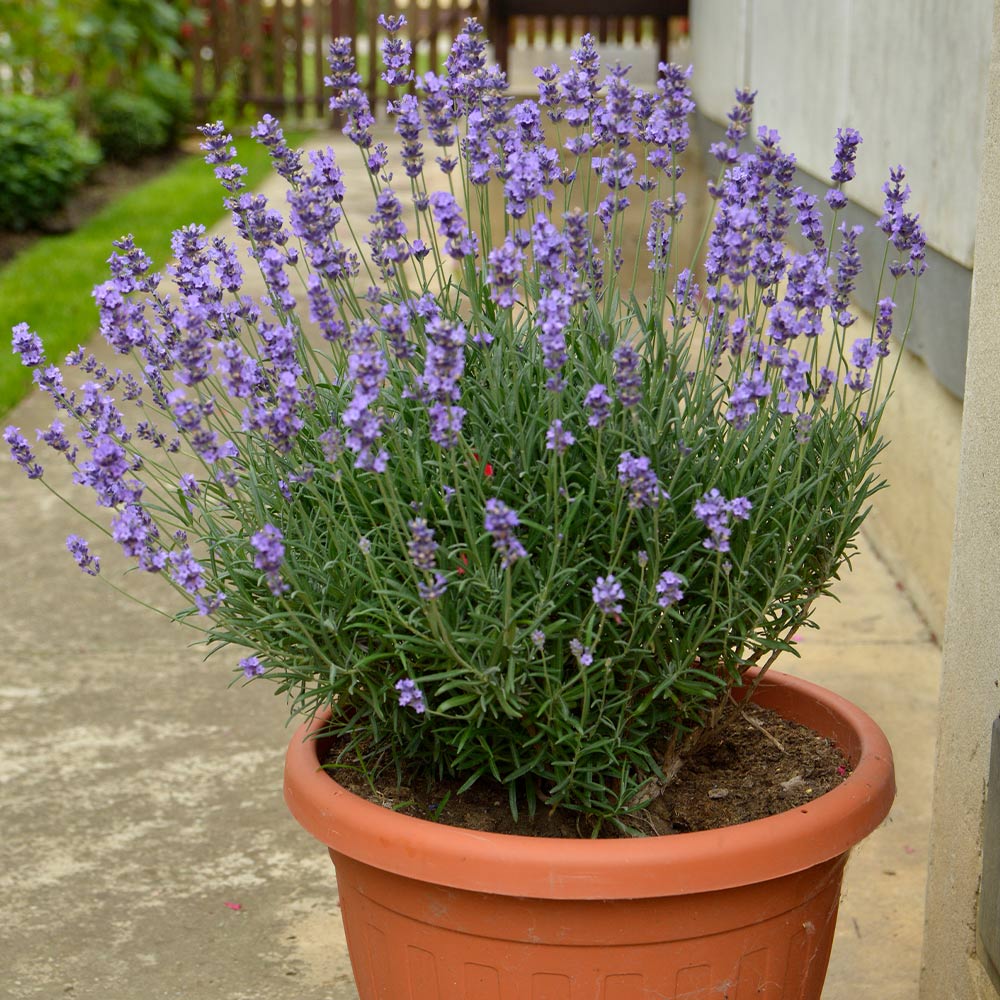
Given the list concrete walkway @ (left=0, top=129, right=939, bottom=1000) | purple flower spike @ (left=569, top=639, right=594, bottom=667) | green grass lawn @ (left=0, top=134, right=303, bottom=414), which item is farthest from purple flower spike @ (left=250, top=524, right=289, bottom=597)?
green grass lawn @ (left=0, top=134, right=303, bottom=414)

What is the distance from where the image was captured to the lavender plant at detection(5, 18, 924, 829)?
180cm

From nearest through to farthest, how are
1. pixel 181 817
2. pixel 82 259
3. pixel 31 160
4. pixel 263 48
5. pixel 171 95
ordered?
pixel 181 817 < pixel 82 259 < pixel 31 160 < pixel 171 95 < pixel 263 48

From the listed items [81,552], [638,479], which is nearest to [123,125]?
[81,552]

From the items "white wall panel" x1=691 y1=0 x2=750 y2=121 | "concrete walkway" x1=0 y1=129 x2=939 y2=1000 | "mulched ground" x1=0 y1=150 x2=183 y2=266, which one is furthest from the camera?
"mulched ground" x1=0 y1=150 x2=183 y2=266

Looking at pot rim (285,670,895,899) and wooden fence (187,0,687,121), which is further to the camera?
wooden fence (187,0,687,121)

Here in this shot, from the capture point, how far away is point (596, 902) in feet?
6.08

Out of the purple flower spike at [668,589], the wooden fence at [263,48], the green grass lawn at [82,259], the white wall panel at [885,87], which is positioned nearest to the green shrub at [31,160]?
the green grass lawn at [82,259]

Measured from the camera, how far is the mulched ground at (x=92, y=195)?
1015 centimetres

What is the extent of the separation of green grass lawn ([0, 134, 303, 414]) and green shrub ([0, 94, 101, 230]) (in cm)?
27

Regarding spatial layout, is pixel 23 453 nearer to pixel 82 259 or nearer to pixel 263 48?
pixel 82 259

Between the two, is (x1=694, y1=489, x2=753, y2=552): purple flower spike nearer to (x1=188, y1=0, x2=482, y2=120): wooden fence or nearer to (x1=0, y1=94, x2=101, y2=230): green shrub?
(x1=0, y1=94, x2=101, y2=230): green shrub

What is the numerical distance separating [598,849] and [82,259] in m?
8.06

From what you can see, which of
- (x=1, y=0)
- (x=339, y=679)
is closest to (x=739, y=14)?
(x=1, y=0)

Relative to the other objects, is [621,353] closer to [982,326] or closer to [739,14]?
[982,326]
